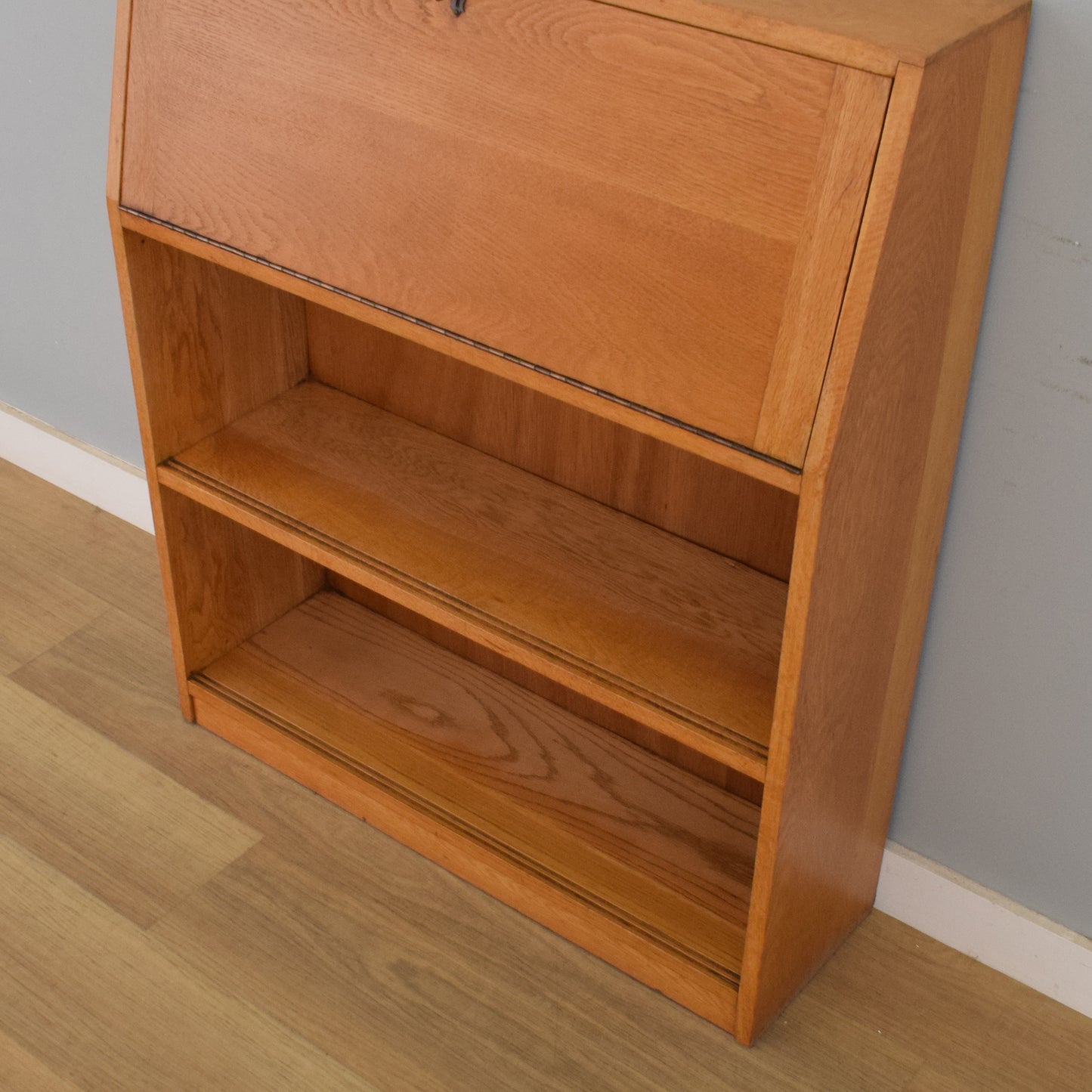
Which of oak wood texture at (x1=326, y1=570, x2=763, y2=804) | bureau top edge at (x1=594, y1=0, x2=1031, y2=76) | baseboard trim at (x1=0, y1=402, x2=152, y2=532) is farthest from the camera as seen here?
baseboard trim at (x1=0, y1=402, x2=152, y2=532)

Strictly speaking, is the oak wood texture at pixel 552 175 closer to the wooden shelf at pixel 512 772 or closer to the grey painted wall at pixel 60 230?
the grey painted wall at pixel 60 230

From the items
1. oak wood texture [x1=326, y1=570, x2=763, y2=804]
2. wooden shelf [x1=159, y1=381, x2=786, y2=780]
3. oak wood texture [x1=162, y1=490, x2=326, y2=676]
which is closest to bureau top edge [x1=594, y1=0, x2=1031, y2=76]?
wooden shelf [x1=159, y1=381, x2=786, y2=780]

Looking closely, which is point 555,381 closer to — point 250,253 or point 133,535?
point 250,253

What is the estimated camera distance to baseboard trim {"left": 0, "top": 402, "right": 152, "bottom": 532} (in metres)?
2.40

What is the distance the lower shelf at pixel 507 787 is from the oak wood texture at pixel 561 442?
361 millimetres

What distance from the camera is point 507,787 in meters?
1.84

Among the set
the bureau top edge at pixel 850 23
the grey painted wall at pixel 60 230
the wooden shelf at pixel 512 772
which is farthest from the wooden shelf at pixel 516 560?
the bureau top edge at pixel 850 23

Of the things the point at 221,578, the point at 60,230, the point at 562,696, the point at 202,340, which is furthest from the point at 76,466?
the point at 562,696

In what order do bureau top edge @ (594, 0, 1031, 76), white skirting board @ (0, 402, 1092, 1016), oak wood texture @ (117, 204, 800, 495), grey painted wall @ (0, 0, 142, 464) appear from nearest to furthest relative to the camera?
bureau top edge @ (594, 0, 1031, 76)
oak wood texture @ (117, 204, 800, 495)
white skirting board @ (0, 402, 1092, 1016)
grey painted wall @ (0, 0, 142, 464)

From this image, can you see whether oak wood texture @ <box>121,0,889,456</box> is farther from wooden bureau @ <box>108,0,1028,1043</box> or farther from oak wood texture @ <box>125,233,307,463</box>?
oak wood texture @ <box>125,233,307,463</box>

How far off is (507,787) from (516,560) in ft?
1.15

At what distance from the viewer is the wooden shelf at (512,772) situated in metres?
1.70

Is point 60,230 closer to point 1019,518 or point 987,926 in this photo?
point 1019,518

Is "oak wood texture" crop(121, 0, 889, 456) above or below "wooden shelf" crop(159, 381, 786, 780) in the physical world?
above
